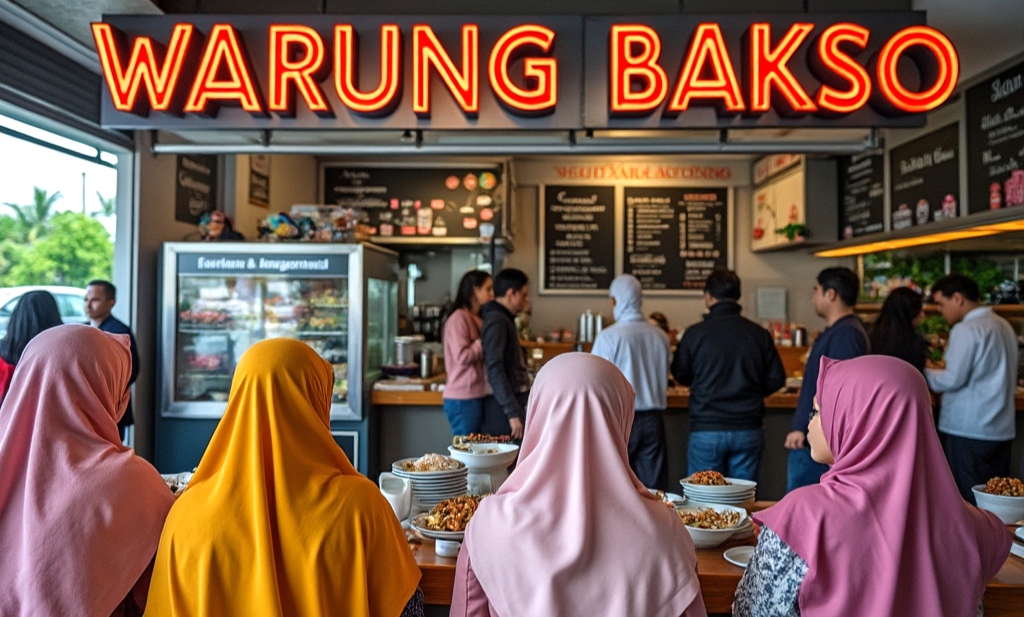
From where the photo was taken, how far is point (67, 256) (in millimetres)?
4336

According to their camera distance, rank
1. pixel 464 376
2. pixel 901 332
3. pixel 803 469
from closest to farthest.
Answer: pixel 803 469 → pixel 901 332 → pixel 464 376

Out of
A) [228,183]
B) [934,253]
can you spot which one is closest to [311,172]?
[228,183]

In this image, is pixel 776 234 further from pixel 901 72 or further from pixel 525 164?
pixel 901 72

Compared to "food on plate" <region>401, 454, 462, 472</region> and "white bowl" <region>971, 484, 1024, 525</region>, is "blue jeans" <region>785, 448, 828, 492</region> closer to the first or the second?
"white bowl" <region>971, 484, 1024, 525</region>

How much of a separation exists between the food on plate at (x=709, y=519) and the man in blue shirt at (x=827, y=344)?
154 cm

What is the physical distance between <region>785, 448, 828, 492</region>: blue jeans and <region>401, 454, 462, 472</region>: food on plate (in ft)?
6.68

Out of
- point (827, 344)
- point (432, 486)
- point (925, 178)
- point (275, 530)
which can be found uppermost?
point (925, 178)

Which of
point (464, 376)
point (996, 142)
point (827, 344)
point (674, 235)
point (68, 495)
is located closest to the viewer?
point (68, 495)

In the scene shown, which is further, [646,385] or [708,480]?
[646,385]

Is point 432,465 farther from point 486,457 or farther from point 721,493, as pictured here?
point 721,493

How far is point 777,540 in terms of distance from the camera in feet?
5.79

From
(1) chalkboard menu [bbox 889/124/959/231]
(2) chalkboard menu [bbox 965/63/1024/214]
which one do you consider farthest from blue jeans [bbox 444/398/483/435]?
(1) chalkboard menu [bbox 889/124/959/231]

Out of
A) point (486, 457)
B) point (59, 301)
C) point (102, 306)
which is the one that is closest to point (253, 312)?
point (102, 306)

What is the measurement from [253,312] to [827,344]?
3319mm
